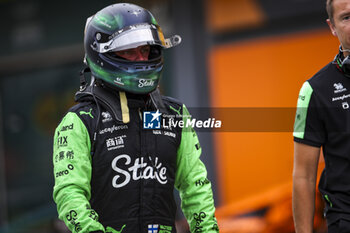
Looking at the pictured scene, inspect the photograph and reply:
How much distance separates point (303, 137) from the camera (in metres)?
3.70

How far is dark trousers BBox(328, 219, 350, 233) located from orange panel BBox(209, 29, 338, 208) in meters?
5.50

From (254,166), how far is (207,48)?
190 cm

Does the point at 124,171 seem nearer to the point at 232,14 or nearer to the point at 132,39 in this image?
the point at 132,39

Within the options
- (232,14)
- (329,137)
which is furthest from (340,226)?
(232,14)

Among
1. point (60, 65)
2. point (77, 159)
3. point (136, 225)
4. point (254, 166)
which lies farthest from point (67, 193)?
point (60, 65)

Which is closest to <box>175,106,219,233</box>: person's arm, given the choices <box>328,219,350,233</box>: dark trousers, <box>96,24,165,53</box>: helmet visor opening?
<box>96,24,165,53</box>: helmet visor opening

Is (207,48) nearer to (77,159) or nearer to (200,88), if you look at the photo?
(200,88)

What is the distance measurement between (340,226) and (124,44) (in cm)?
155

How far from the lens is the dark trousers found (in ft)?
11.4

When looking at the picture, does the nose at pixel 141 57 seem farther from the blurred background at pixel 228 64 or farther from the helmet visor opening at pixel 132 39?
the blurred background at pixel 228 64

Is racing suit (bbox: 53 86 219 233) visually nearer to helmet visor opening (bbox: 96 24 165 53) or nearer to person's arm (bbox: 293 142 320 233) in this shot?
helmet visor opening (bbox: 96 24 165 53)

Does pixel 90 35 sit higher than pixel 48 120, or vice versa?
pixel 90 35

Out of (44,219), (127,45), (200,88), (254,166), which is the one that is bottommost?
(44,219)

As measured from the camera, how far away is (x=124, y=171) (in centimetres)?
334
